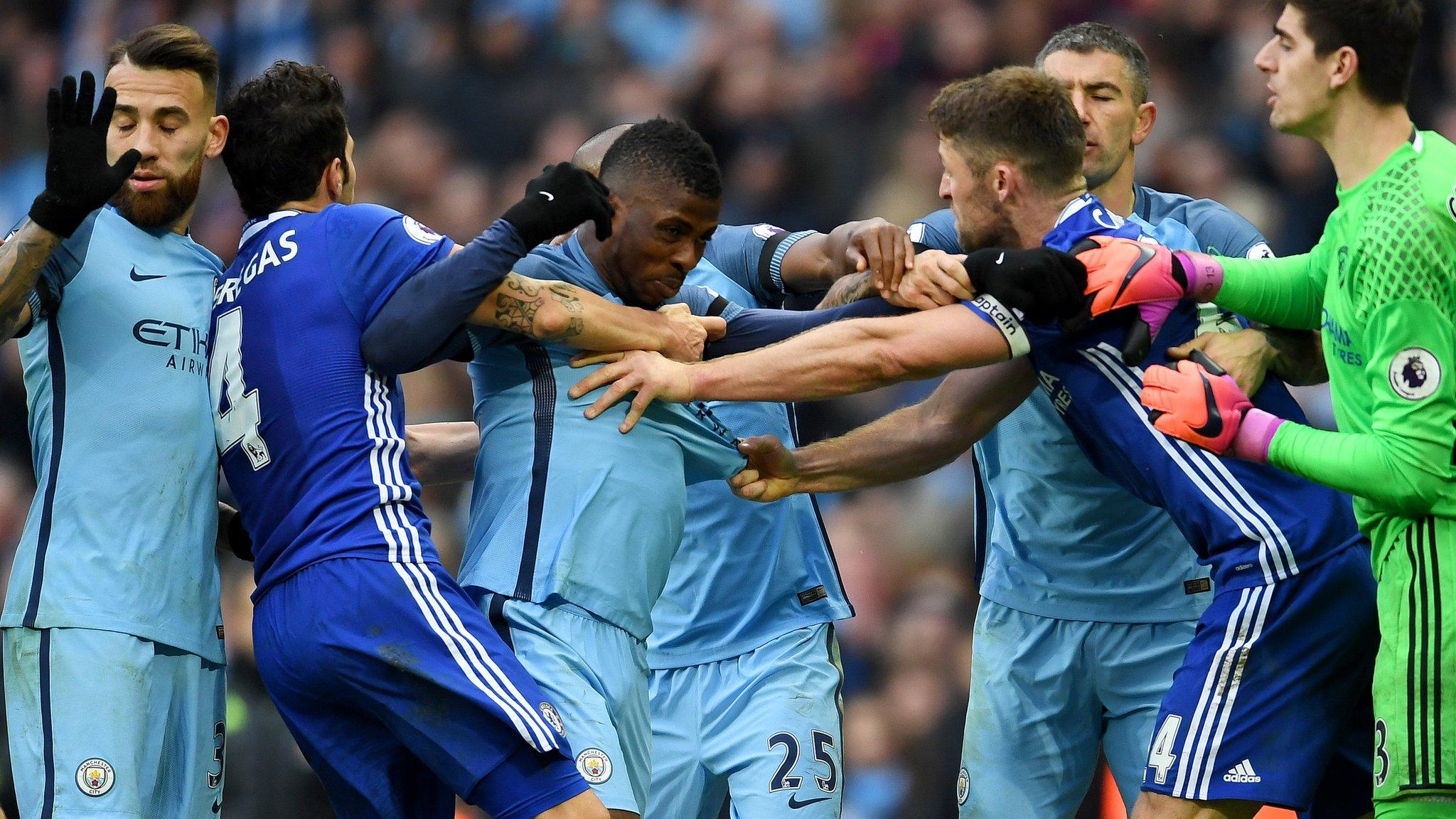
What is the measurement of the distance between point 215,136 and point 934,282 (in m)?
2.14

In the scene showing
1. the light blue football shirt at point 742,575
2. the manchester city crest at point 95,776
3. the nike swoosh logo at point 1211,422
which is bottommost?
the manchester city crest at point 95,776

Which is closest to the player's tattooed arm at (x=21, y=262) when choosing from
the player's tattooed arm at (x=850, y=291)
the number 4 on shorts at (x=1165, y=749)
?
the player's tattooed arm at (x=850, y=291)

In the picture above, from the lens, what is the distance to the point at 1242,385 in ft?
13.9

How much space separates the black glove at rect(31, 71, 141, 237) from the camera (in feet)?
13.3

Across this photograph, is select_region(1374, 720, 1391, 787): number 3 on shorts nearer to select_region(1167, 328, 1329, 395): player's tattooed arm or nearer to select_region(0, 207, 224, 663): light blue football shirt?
select_region(1167, 328, 1329, 395): player's tattooed arm

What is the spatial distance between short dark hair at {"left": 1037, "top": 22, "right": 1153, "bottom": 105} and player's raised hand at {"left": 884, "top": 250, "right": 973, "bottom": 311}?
1376mm

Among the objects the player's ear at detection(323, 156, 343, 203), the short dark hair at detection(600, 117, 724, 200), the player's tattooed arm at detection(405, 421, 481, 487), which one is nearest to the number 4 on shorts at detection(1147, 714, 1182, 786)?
the short dark hair at detection(600, 117, 724, 200)

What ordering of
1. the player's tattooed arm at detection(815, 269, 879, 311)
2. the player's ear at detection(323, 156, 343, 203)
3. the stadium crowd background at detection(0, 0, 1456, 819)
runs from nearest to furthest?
the player's ear at detection(323, 156, 343, 203) < the player's tattooed arm at detection(815, 269, 879, 311) < the stadium crowd background at detection(0, 0, 1456, 819)

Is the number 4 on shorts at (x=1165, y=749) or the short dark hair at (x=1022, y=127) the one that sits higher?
the short dark hair at (x=1022, y=127)

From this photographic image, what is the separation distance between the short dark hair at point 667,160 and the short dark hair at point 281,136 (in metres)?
0.77

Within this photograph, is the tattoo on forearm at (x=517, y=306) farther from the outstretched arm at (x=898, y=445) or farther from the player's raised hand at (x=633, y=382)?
the outstretched arm at (x=898, y=445)

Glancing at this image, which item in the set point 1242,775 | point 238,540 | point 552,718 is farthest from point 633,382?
point 1242,775

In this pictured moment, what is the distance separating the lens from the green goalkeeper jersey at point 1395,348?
3.69 m

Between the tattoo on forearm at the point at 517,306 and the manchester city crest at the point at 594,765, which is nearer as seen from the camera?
the manchester city crest at the point at 594,765
